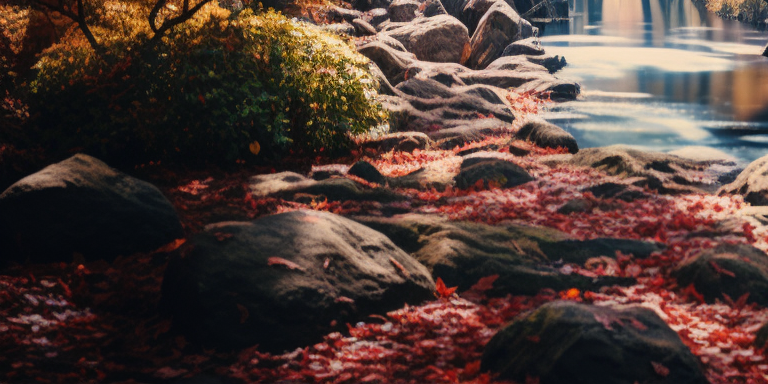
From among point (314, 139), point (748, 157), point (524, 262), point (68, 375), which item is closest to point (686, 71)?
point (748, 157)

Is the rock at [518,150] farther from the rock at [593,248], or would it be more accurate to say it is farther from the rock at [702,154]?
the rock at [593,248]

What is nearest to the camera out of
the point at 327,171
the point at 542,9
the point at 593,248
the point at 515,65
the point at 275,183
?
the point at 593,248

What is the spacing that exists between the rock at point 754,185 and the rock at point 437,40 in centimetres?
1901

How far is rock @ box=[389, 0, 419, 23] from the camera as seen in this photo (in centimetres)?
3937

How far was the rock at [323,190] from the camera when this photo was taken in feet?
31.3

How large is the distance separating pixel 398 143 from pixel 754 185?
692 centimetres

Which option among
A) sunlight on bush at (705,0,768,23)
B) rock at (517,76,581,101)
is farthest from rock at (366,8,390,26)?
sunlight on bush at (705,0,768,23)

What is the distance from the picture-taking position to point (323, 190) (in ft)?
31.4

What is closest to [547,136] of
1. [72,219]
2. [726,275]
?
[726,275]

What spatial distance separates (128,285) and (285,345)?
6.74ft

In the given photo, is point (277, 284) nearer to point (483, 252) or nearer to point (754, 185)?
point (483, 252)

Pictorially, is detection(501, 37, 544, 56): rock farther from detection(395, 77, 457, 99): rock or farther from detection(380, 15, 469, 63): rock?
detection(395, 77, 457, 99): rock

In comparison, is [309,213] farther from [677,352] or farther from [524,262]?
[677,352]

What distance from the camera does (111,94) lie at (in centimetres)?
1100
